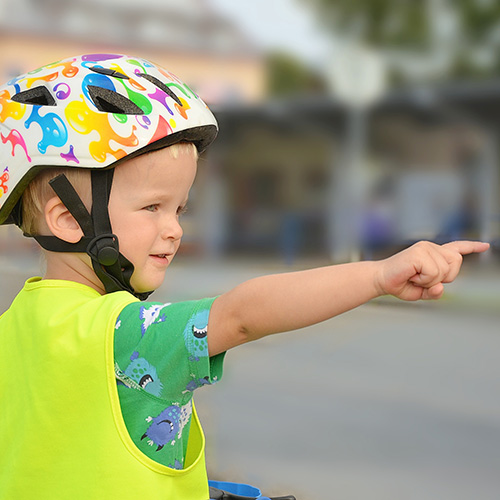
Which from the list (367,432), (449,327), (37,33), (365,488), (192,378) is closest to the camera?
(192,378)

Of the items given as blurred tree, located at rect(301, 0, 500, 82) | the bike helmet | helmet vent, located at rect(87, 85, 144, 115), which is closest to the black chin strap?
the bike helmet

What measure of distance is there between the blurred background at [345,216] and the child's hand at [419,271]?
1.65 ft

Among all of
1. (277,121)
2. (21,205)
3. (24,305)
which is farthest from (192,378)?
(277,121)

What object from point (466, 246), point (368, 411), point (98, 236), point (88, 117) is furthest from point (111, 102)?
point (368, 411)

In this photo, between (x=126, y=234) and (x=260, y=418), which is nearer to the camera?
(x=126, y=234)

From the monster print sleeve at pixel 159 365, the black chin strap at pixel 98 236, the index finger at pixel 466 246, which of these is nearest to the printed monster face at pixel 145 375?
the monster print sleeve at pixel 159 365

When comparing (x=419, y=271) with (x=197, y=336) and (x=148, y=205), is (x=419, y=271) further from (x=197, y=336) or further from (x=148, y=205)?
(x=148, y=205)

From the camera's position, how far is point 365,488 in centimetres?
359

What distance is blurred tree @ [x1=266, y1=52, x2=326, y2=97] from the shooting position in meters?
31.6

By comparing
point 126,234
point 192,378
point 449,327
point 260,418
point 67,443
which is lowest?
point 449,327

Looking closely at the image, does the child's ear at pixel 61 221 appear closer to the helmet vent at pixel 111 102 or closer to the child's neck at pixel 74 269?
the child's neck at pixel 74 269

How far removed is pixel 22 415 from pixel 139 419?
27cm

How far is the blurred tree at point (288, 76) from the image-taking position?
104ft

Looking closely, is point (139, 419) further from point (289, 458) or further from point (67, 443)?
point (289, 458)
